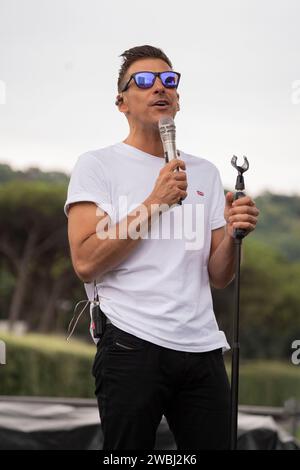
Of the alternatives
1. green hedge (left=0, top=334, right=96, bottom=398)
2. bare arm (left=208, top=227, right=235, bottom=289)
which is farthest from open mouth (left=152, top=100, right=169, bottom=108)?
green hedge (left=0, top=334, right=96, bottom=398)

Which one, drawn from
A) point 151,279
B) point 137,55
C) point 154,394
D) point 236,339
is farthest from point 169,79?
point 154,394

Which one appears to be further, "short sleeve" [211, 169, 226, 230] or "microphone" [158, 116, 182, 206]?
"short sleeve" [211, 169, 226, 230]

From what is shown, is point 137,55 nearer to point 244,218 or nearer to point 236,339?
point 244,218

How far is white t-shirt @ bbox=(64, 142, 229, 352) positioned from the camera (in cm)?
192

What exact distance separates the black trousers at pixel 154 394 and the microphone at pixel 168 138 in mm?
393

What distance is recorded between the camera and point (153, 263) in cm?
196

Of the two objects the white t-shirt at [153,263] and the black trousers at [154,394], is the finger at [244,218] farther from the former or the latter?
the black trousers at [154,394]

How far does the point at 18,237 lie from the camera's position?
793 inches

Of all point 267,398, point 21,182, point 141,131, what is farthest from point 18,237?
point 141,131

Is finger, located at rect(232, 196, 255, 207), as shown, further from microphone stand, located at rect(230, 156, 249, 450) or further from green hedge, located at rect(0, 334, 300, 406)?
green hedge, located at rect(0, 334, 300, 406)

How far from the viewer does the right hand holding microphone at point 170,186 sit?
6.08 ft

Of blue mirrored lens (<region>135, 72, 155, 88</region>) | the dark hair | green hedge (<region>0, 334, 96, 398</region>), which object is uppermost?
the dark hair

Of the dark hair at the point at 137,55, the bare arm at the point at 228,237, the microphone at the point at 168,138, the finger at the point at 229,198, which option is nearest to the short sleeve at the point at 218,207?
the bare arm at the point at 228,237
